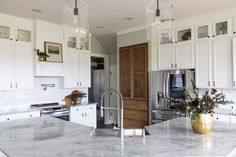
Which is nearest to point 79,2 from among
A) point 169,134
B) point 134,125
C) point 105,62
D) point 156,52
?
point 169,134

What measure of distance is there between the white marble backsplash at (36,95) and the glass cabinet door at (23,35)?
91 centimetres

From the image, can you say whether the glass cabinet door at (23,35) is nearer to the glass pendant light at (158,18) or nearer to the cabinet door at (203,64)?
the glass pendant light at (158,18)

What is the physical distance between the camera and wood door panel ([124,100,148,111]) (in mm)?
4781

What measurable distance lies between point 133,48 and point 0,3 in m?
2.99

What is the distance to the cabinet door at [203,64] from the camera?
A: 12.9 ft

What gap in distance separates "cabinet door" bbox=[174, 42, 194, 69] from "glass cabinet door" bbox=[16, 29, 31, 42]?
3254 mm

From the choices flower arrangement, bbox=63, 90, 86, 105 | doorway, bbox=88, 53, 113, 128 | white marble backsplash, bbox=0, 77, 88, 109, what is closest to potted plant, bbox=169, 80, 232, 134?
flower arrangement, bbox=63, 90, 86, 105

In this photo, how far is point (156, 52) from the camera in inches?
187

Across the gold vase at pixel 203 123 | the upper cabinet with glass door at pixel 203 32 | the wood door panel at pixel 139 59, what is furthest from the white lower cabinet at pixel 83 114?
the gold vase at pixel 203 123

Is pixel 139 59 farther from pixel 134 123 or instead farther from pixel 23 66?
pixel 23 66

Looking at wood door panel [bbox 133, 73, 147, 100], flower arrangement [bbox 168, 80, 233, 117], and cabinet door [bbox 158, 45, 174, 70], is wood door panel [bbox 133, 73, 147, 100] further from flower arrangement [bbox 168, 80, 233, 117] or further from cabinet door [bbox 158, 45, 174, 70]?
flower arrangement [bbox 168, 80, 233, 117]

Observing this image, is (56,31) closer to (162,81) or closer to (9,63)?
(9,63)

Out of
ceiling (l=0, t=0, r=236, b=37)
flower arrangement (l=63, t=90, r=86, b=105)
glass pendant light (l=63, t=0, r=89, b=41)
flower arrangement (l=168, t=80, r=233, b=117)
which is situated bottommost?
flower arrangement (l=63, t=90, r=86, b=105)

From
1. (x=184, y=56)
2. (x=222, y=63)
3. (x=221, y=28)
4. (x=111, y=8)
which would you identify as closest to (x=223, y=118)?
(x=222, y=63)
